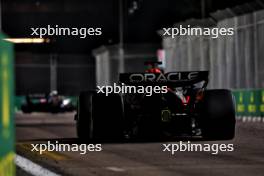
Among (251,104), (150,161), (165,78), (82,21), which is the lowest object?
(150,161)

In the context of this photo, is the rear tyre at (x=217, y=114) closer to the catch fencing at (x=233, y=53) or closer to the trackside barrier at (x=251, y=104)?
the trackside barrier at (x=251, y=104)

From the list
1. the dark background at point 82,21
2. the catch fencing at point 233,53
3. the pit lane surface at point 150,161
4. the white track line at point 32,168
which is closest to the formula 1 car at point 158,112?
the pit lane surface at point 150,161

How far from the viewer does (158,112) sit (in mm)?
16547

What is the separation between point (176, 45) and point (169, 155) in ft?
123

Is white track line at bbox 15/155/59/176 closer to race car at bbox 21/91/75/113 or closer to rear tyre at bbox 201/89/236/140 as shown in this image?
rear tyre at bbox 201/89/236/140

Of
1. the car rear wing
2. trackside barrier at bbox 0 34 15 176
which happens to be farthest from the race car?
trackside barrier at bbox 0 34 15 176

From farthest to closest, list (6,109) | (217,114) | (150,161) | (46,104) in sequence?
1. (46,104)
2. (217,114)
3. (150,161)
4. (6,109)

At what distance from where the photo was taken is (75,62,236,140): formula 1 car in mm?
16438

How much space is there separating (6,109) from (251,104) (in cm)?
2785

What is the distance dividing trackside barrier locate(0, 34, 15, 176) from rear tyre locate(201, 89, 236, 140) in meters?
12.6

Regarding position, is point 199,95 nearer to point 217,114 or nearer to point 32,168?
point 217,114

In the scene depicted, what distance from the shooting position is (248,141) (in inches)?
666

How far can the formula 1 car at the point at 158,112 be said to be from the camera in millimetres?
16438

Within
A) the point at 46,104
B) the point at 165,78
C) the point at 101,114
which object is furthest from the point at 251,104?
the point at 46,104
